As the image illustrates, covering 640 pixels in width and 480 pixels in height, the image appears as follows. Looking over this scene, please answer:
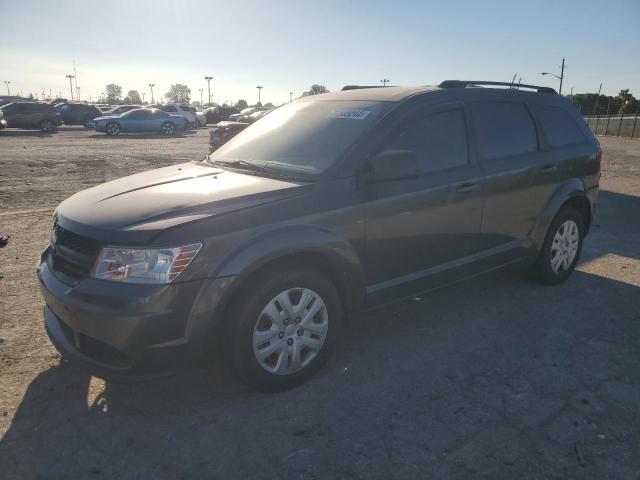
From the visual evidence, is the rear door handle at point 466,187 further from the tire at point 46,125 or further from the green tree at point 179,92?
the green tree at point 179,92

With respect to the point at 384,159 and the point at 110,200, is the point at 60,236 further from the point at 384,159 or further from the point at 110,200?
the point at 384,159

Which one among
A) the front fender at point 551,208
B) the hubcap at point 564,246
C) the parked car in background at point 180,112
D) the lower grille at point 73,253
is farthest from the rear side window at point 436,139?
the parked car in background at point 180,112

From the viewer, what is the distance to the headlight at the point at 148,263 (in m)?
2.60

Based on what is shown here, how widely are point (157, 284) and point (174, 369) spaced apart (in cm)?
49

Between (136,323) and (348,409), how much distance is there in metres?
1.29

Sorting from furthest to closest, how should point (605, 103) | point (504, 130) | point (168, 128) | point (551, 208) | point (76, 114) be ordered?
1. point (605, 103)
2. point (76, 114)
3. point (168, 128)
4. point (551, 208)
5. point (504, 130)

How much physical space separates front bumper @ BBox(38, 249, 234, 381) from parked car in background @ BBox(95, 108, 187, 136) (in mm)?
26009

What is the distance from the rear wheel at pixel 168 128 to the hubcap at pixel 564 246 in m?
26.5

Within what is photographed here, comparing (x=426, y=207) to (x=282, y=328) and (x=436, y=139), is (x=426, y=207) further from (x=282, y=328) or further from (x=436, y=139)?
(x=282, y=328)

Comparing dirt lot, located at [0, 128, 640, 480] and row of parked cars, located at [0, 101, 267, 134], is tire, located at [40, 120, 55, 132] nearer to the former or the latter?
row of parked cars, located at [0, 101, 267, 134]

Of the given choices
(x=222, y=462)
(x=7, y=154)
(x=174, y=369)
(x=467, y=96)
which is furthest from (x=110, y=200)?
(x=7, y=154)

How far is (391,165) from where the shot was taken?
3.23m

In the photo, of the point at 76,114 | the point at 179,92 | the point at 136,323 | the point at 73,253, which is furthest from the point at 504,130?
the point at 179,92

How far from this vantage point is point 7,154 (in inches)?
591
